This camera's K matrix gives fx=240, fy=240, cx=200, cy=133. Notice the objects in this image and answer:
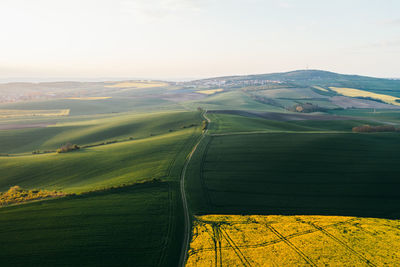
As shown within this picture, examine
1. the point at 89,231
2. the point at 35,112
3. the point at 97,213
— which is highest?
the point at 35,112

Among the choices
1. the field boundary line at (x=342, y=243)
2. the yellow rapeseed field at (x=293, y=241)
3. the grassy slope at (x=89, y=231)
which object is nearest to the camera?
the field boundary line at (x=342, y=243)

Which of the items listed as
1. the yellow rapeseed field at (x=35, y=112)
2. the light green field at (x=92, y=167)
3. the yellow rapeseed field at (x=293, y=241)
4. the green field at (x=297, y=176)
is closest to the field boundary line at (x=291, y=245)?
the yellow rapeseed field at (x=293, y=241)

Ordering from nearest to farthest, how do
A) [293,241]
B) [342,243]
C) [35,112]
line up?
[342,243]
[293,241]
[35,112]

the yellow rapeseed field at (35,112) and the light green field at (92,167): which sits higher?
the yellow rapeseed field at (35,112)

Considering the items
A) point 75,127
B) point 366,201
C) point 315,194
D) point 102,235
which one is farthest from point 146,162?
point 75,127

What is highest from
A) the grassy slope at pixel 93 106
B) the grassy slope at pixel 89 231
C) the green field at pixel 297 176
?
the grassy slope at pixel 93 106

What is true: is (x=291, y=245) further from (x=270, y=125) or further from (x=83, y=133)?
(x=83, y=133)

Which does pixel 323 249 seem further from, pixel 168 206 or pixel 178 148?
pixel 178 148

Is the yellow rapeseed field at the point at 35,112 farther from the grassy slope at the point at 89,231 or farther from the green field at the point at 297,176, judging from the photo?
the grassy slope at the point at 89,231

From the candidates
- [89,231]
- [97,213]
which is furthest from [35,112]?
[89,231]
